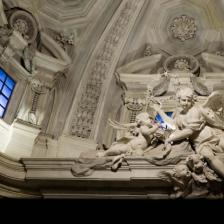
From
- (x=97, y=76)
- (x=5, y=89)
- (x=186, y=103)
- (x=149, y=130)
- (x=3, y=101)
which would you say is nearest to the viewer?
(x=149, y=130)

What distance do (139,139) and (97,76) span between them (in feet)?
10.8

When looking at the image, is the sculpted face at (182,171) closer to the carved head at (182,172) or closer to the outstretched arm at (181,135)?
the carved head at (182,172)

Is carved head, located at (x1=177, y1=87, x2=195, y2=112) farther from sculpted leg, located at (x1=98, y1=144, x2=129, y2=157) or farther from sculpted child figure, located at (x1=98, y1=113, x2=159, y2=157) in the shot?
sculpted leg, located at (x1=98, y1=144, x2=129, y2=157)

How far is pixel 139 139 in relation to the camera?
29.3ft

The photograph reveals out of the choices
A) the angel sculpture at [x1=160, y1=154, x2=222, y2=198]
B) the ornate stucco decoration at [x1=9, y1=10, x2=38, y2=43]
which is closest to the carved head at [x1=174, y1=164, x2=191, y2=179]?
the angel sculpture at [x1=160, y1=154, x2=222, y2=198]

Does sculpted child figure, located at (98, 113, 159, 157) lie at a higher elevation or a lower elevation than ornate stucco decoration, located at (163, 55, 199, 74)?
lower

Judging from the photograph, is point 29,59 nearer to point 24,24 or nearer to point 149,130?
point 24,24

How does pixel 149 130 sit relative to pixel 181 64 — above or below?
below

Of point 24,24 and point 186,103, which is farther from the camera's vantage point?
point 24,24

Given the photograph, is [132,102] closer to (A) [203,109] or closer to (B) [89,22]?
(B) [89,22]

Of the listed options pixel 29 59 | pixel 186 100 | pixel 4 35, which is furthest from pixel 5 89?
pixel 186 100

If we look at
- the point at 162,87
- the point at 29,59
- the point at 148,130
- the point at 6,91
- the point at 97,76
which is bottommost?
the point at 148,130

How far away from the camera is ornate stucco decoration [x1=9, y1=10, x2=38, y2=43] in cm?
1124
